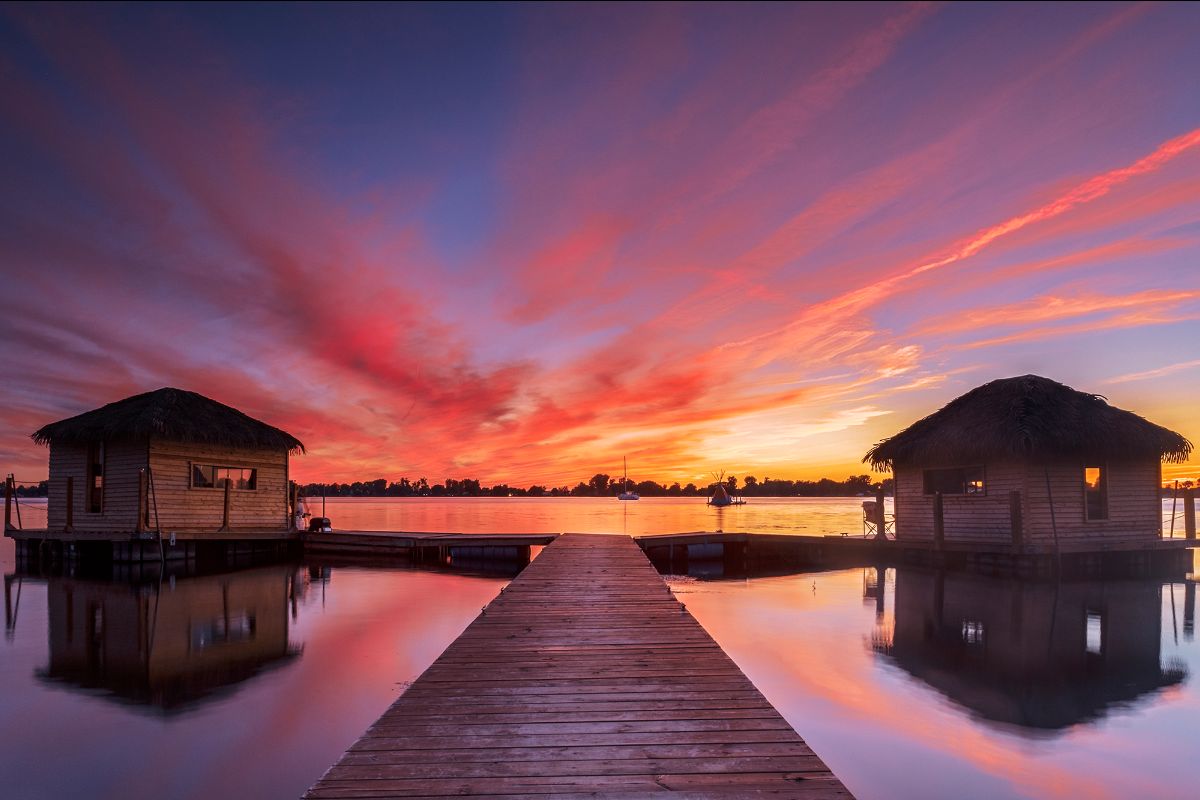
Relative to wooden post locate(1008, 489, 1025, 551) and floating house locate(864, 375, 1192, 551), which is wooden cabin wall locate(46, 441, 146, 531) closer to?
floating house locate(864, 375, 1192, 551)

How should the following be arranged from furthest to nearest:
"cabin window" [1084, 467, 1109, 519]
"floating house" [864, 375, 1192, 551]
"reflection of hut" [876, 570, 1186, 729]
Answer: "cabin window" [1084, 467, 1109, 519] → "floating house" [864, 375, 1192, 551] → "reflection of hut" [876, 570, 1186, 729]

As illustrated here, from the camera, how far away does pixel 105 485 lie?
24.5 m

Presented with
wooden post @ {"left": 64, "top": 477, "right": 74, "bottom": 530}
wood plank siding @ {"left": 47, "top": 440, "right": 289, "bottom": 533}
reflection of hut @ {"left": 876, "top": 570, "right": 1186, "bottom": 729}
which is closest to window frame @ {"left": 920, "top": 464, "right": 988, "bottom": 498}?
reflection of hut @ {"left": 876, "top": 570, "right": 1186, "bottom": 729}

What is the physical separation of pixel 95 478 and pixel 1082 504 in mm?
34977

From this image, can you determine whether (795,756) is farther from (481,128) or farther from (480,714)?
(481,128)

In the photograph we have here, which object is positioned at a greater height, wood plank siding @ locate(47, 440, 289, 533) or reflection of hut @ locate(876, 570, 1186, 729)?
wood plank siding @ locate(47, 440, 289, 533)

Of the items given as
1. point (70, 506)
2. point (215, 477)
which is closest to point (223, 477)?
point (215, 477)

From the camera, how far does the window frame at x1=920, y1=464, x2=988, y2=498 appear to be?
73.4ft

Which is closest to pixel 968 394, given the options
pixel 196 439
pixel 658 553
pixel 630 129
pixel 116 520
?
pixel 658 553

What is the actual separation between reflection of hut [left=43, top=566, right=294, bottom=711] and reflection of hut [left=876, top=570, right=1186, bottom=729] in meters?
12.1

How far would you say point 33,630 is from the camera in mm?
14938

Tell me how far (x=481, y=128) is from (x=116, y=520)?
64.4 feet

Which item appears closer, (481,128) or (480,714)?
(480,714)

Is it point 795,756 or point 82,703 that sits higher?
point 795,756
